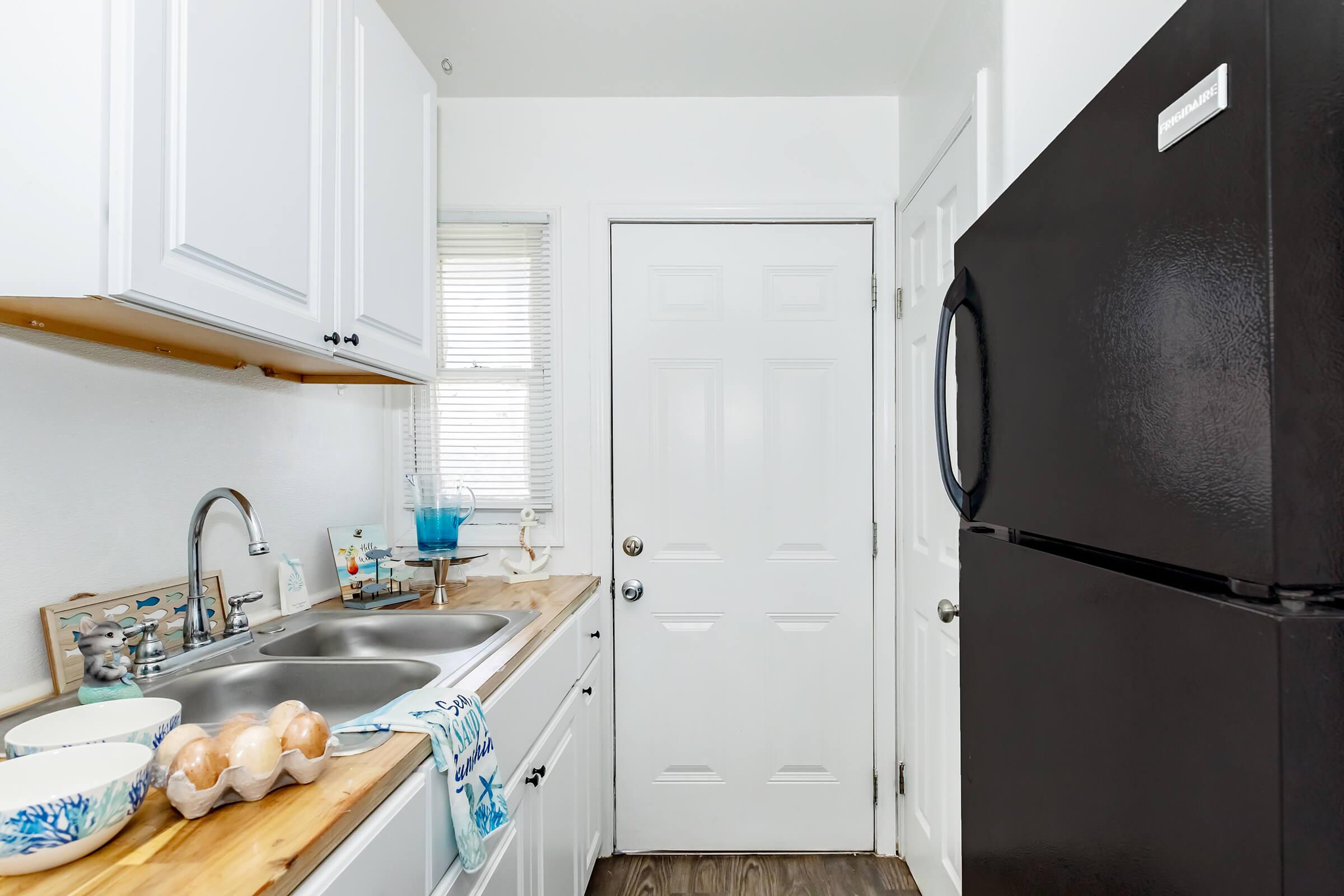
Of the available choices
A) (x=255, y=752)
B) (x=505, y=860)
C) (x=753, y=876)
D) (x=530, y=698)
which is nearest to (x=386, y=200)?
(x=530, y=698)

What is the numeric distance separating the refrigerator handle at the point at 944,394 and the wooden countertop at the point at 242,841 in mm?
753

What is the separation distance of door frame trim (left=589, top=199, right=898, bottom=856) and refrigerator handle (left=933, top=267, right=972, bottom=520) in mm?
1416

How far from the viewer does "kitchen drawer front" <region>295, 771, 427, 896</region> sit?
0.74m

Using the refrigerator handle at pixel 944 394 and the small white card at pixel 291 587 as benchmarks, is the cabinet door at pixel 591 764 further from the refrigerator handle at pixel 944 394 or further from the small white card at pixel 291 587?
the refrigerator handle at pixel 944 394

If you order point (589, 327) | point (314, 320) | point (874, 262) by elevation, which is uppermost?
point (874, 262)

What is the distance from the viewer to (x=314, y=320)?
132 cm

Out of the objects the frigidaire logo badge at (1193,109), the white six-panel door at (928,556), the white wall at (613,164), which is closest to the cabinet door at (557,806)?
the white wall at (613,164)

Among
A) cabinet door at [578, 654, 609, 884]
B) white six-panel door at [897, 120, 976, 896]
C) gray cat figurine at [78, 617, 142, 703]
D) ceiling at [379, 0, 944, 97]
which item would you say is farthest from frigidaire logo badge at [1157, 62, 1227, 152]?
cabinet door at [578, 654, 609, 884]

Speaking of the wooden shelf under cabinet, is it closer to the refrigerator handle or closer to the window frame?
the window frame

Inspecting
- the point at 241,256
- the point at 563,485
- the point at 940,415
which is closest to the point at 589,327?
the point at 563,485

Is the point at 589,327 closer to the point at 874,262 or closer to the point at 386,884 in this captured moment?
the point at 874,262

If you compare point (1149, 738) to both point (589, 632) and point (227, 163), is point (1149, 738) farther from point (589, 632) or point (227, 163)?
point (589, 632)

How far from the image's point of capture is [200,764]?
2.39ft

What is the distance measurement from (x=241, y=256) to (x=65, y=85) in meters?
0.29
